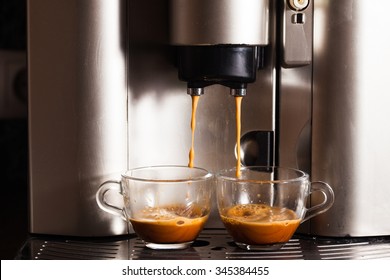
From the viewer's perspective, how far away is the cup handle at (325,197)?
0.83 metres

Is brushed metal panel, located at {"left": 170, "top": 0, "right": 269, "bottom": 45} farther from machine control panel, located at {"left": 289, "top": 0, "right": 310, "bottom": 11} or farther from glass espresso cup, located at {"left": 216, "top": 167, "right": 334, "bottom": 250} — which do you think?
glass espresso cup, located at {"left": 216, "top": 167, "right": 334, "bottom": 250}

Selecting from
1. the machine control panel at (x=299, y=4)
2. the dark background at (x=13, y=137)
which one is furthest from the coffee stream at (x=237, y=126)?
the dark background at (x=13, y=137)

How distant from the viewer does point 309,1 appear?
827mm

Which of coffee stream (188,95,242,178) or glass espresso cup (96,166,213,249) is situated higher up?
coffee stream (188,95,242,178)

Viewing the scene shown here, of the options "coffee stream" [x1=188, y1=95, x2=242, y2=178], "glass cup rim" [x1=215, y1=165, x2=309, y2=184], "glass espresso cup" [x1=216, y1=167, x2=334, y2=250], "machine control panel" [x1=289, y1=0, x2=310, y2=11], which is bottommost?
"glass espresso cup" [x1=216, y1=167, x2=334, y2=250]

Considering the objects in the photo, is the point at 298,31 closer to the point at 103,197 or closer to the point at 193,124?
the point at 193,124

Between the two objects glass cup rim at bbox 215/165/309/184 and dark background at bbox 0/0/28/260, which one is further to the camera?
dark background at bbox 0/0/28/260

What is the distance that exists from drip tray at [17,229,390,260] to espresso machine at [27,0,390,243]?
13mm

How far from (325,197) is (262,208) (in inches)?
2.9

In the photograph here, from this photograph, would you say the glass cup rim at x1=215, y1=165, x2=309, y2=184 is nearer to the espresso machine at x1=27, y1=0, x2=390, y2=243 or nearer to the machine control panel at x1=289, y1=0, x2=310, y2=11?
the espresso machine at x1=27, y1=0, x2=390, y2=243

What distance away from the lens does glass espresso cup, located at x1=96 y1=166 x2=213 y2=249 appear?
2.61 ft

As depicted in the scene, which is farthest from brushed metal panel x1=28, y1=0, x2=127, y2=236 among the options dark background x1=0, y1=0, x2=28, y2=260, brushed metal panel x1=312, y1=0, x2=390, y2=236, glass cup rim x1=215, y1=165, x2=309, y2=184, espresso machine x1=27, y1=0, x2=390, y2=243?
dark background x1=0, y1=0, x2=28, y2=260

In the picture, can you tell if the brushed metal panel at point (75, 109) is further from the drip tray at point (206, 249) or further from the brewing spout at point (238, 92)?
the brewing spout at point (238, 92)
